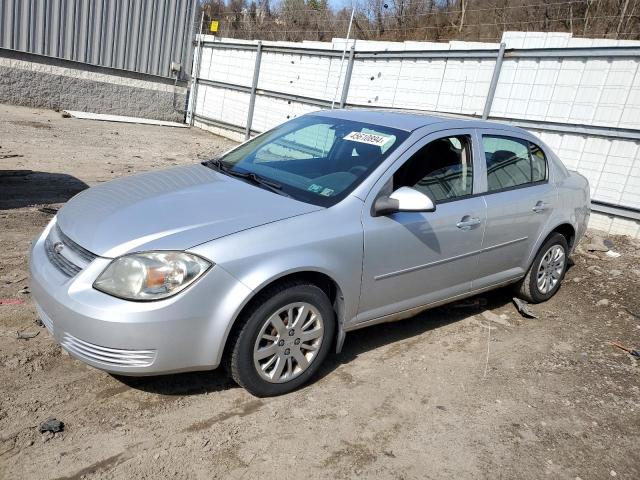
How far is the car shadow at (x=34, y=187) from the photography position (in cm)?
643

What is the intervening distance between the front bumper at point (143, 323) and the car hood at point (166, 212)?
0.21 m

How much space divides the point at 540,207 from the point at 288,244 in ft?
8.80

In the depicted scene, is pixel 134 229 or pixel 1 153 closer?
pixel 134 229

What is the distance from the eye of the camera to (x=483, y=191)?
13.8 ft

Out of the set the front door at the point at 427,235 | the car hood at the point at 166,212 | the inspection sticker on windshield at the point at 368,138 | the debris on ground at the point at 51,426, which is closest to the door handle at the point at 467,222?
the front door at the point at 427,235

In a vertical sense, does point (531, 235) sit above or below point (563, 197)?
below

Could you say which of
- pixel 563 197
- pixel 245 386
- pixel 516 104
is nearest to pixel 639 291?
pixel 563 197

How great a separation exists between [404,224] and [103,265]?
1.84m

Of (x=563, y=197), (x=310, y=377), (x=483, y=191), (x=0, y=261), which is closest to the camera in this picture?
(x=310, y=377)

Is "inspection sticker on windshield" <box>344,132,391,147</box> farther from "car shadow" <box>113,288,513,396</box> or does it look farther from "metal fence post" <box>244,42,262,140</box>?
"metal fence post" <box>244,42,262,140</box>

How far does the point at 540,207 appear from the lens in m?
4.73

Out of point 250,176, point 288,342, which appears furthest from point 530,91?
point 288,342

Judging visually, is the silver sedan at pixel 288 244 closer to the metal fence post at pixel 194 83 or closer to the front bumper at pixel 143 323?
the front bumper at pixel 143 323

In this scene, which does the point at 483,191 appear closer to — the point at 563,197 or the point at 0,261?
the point at 563,197
